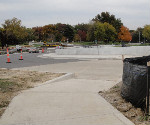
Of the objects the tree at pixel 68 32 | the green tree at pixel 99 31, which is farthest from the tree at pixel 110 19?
the tree at pixel 68 32

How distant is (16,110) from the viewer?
5.62m

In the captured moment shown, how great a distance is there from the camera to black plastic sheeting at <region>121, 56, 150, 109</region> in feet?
17.6

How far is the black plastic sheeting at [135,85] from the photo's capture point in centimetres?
537

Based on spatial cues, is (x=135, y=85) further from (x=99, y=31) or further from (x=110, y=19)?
(x=110, y=19)

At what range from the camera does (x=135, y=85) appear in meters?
5.69

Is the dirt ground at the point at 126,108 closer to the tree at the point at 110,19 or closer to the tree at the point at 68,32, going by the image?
the tree at the point at 110,19

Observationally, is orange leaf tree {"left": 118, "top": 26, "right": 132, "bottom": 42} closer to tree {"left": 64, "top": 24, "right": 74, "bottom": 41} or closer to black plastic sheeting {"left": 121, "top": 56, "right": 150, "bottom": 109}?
tree {"left": 64, "top": 24, "right": 74, "bottom": 41}

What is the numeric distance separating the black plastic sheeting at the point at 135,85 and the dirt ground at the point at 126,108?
14 cm

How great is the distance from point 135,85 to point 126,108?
0.58 meters

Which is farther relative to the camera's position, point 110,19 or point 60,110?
point 110,19

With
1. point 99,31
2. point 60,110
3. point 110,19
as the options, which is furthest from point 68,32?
point 60,110

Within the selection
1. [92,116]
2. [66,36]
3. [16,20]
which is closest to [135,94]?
[92,116]

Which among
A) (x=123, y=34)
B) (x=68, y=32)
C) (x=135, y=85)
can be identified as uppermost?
(x=68, y=32)

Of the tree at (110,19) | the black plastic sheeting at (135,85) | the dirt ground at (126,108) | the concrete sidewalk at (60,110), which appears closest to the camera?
the concrete sidewalk at (60,110)
